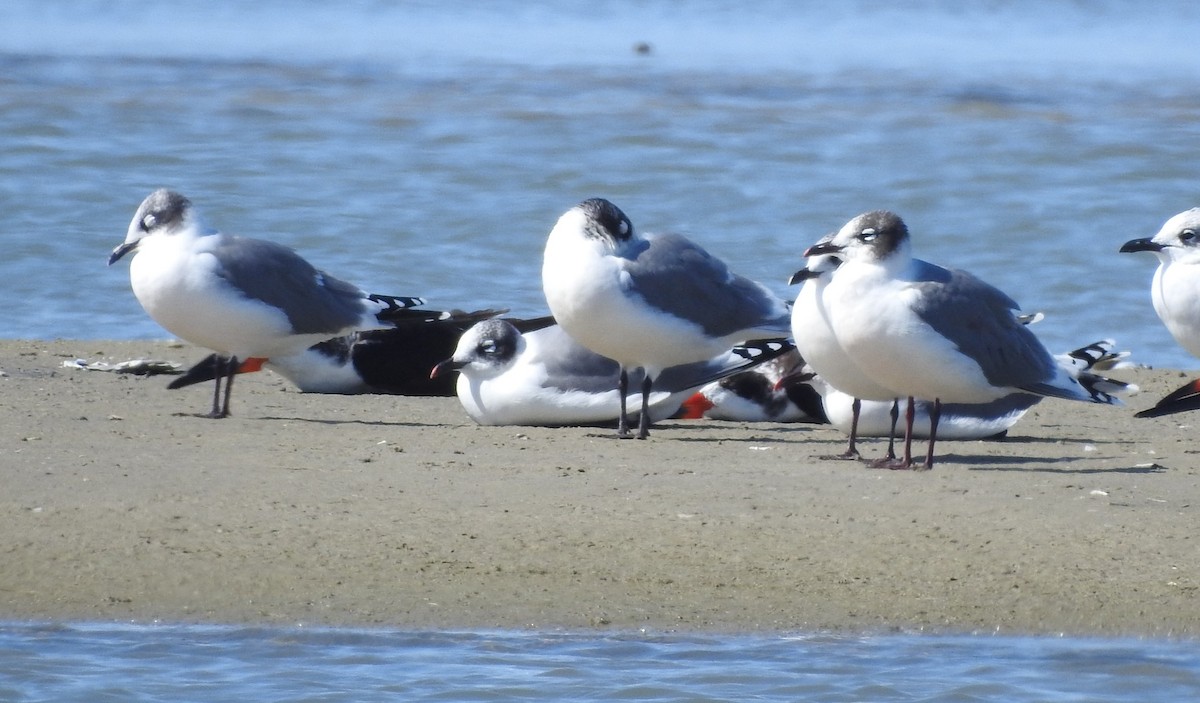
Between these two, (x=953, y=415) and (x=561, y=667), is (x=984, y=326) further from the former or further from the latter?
(x=561, y=667)

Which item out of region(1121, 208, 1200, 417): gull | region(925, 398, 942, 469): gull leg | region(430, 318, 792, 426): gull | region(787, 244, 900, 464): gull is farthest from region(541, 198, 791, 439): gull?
region(1121, 208, 1200, 417): gull

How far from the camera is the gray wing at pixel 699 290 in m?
7.44

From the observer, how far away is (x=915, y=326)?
648 cm

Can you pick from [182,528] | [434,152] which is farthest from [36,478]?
[434,152]

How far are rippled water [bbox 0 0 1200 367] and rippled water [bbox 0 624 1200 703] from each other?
224 inches

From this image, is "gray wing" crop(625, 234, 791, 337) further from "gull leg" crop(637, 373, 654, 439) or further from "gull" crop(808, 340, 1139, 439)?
"gull" crop(808, 340, 1139, 439)

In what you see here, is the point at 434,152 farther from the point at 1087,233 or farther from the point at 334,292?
the point at 334,292

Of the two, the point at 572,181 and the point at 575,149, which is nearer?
the point at 572,181

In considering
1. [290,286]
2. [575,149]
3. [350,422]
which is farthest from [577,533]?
[575,149]

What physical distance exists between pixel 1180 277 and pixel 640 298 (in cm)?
221

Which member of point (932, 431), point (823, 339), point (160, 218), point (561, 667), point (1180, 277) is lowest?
point (561, 667)

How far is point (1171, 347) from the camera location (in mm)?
10406

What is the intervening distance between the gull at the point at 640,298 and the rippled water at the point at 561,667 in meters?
2.57

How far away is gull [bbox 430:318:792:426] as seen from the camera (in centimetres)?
776
